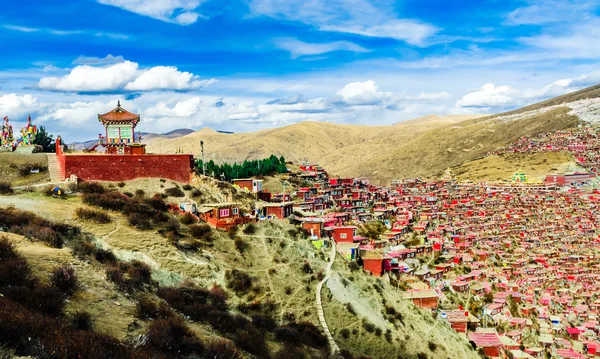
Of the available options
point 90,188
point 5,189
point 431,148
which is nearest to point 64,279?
point 90,188

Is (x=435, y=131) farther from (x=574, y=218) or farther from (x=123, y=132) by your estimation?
(x=123, y=132)

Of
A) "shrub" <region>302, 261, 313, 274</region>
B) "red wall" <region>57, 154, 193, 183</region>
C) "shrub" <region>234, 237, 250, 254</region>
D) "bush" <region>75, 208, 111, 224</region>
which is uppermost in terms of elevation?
"red wall" <region>57, 154, 193, 183</region>

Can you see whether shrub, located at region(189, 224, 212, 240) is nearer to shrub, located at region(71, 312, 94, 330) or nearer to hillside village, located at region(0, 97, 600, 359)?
hillside village, located at region(0, 97, 600, 359)

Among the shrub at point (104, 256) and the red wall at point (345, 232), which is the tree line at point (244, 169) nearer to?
the red wall at point (345, 232)

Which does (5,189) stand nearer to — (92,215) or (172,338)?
(92,215)

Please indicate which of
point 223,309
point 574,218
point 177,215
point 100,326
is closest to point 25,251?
point 100,326

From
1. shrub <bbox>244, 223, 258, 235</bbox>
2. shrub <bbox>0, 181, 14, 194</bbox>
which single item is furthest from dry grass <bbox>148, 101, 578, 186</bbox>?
shrub <bbox>0, 181, 14, 194</bbox>

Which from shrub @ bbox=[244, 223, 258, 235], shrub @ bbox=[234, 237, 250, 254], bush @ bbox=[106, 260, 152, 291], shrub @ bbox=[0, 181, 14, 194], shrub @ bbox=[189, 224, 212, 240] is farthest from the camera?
shrub @ bbox=[244, 223, 258, 235]
